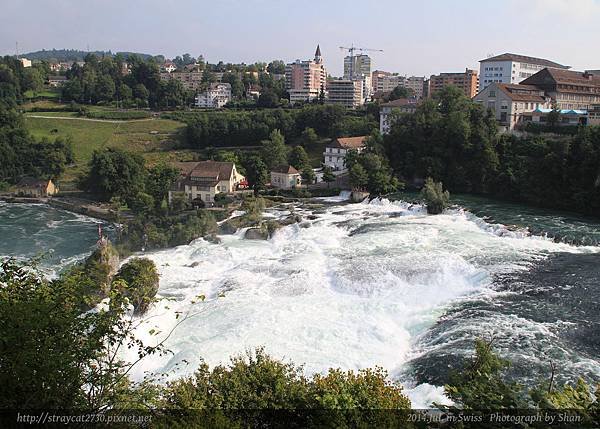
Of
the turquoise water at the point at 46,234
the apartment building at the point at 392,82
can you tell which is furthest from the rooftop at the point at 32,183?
the apartment building at the point at 392,82

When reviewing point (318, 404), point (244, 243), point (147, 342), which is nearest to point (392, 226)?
point (244, 243)

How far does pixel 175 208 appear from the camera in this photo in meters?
36.8

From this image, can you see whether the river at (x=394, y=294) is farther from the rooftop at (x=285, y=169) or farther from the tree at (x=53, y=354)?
the rooftop at (x=285, y=169)

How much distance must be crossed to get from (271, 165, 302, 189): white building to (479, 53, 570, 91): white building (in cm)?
4427

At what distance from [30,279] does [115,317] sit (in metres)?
2.04

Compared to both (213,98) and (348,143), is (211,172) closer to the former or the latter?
(348,143)

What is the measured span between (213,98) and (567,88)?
171 feet

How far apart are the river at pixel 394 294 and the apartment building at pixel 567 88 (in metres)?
23.5

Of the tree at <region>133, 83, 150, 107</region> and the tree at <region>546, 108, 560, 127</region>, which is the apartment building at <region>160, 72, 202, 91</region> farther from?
the tree at <region>546, 108, 560, 127</region>

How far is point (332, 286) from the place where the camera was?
2317 centimetres

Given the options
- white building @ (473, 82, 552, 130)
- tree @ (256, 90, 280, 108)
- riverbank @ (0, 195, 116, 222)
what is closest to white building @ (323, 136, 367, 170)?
white building @ (473, 82, 552, 130)

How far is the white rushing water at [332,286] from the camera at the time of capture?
17531mm

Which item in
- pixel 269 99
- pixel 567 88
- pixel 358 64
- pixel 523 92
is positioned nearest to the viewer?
pixel 523 92

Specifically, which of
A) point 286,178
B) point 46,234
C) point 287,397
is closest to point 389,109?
→ point 286,178
